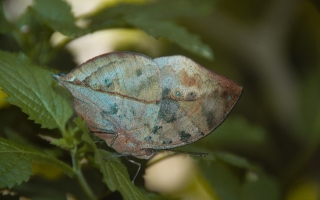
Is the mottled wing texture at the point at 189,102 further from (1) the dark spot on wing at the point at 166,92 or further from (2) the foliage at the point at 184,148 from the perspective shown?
(2) the foliage at the point at 184,148

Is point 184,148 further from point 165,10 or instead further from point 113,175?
point 165,10

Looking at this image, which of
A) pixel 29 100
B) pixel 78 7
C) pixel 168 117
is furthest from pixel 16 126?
pixel 78 7

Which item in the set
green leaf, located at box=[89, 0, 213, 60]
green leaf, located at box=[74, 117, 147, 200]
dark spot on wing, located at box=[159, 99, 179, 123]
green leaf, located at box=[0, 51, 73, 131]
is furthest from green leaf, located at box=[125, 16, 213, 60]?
green leaf, located at box=[74, 117, 147, 200]

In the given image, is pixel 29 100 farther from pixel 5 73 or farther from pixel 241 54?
pixel 241 54

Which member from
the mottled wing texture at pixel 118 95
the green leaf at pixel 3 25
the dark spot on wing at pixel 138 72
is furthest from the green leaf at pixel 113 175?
the green leaf at pixel 3 25

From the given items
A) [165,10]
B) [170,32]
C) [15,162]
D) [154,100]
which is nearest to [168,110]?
[154,100]

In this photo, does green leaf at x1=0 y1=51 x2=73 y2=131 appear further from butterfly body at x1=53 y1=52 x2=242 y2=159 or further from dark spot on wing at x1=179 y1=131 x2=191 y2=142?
dark spot on wing at x1=179 y1=131 x2=191 y2=142
